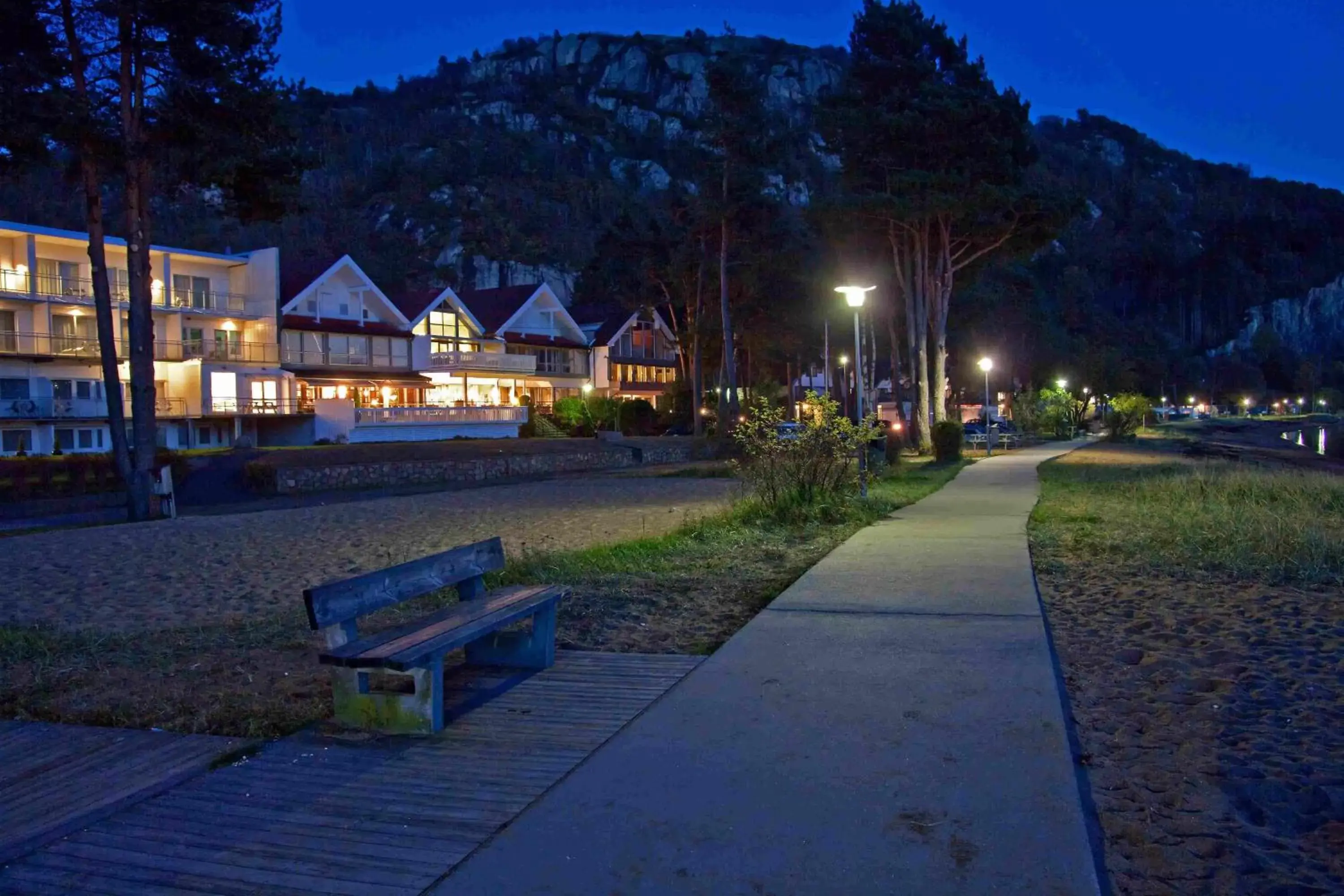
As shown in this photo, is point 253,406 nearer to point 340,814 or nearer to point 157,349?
point 157,349

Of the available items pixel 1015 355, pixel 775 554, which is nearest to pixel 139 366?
pixel 775 554

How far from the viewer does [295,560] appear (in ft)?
42.3

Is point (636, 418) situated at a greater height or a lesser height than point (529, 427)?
greater

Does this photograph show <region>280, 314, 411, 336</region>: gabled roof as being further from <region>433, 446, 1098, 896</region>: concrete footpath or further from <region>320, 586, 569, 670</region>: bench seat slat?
<region>433, 446, 1098, 896</region>: concrete footpath

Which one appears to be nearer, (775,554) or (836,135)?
(775,554)

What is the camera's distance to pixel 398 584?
597 centimetres

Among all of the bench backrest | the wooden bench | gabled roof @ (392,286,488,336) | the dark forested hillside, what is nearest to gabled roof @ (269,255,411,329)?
gabled roof @ (392,286,488,336)

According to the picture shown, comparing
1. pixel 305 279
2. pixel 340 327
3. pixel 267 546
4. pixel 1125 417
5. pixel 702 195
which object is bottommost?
pixel 267 546

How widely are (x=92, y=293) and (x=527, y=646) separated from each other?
133 feet

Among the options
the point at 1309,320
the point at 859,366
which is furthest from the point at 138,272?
the point at 1309,320

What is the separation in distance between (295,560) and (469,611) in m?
7.62

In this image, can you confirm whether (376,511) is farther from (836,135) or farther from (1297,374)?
(1297,374)

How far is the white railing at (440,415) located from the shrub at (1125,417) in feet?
96.1

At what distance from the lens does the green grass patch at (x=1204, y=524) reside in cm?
961
